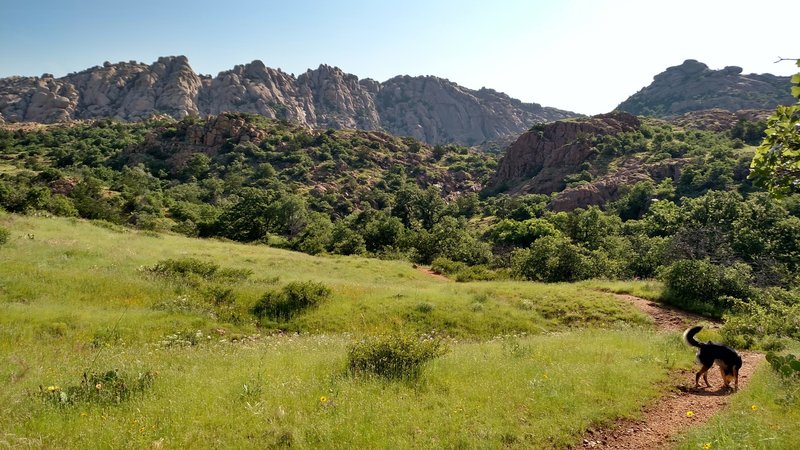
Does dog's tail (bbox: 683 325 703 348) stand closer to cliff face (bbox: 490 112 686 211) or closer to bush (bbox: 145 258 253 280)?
bush (bbox: 145 258 253 280)

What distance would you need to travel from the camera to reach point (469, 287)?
87.1 feet

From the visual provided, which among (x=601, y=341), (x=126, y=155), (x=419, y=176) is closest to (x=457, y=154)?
(x=419, y=176)

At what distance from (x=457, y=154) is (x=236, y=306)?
154003mm

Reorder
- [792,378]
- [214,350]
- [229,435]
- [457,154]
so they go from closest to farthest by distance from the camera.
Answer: [229,435]
[792,378]
[214,350]
[457,154]

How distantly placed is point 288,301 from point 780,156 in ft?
61.1

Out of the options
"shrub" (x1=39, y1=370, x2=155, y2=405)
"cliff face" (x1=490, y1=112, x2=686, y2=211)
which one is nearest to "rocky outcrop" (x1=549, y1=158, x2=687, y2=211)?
"cliff face" (x1=490, y1=112, x2=686, y2=211)

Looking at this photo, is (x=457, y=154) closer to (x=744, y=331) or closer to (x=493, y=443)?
(x=744, y=331)

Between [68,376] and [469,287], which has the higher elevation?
[68,376]

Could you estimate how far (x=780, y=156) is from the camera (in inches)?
229

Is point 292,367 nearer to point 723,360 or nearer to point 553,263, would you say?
point 723,360

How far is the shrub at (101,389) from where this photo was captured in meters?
8.06

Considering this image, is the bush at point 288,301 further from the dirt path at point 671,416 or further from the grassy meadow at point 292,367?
the dirt path at point 671,416

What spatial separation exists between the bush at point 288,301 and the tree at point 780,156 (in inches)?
703

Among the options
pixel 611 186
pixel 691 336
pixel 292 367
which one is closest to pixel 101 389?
pixel 292 367
